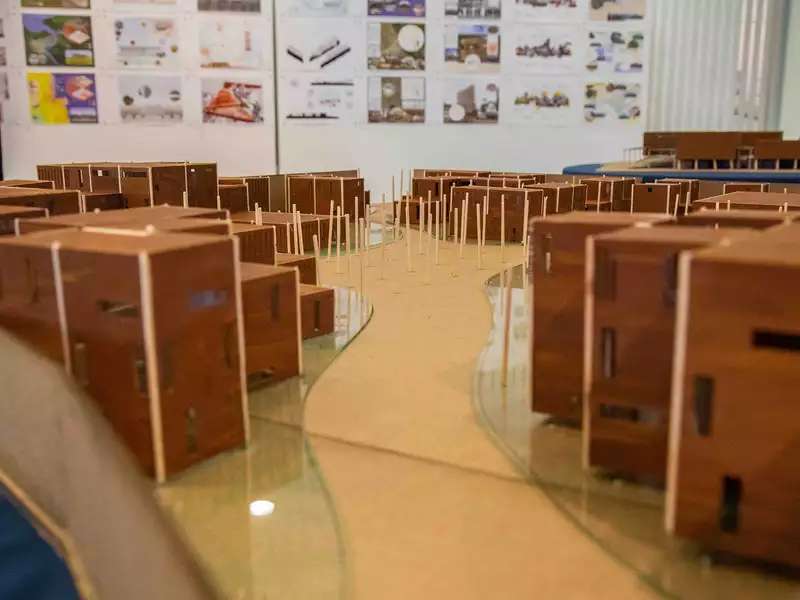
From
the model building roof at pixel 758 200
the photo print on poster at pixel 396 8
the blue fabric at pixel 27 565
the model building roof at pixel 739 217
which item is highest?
the photo print on poster at pixel 396 8

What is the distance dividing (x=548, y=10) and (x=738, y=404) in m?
7.43

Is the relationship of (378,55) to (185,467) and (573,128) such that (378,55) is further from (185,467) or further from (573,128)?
Result: (185,467)

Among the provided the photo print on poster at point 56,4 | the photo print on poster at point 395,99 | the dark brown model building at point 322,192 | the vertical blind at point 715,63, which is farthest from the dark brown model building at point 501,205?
the vertical blind at point 715,63

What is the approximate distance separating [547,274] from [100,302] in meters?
1.17

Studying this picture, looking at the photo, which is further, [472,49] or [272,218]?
[472,49]

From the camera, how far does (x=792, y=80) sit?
9.24 metres

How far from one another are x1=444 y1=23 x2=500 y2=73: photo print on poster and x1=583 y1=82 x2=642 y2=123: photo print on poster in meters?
1.08

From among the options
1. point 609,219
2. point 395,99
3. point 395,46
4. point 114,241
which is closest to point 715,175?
point 395,99

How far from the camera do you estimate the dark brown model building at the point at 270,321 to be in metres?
2.36

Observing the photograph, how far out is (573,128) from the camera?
27.3ft

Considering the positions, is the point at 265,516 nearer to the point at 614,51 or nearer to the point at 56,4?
the point at 56,4

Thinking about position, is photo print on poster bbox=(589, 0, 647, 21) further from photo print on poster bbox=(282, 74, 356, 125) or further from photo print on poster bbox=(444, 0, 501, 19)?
photo print on poster bbox=(282, 74, 356, 125)

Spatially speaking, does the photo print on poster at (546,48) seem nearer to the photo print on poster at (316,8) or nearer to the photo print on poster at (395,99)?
the photo print on poster at (395,99)

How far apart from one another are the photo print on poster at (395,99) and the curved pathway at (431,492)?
17.4ft
